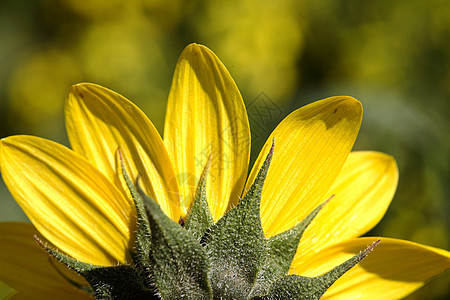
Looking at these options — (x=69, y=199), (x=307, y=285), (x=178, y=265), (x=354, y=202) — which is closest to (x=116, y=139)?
(x=69, y=199)

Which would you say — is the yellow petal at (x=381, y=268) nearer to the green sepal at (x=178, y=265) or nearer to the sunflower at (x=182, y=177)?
the sunflower at (x=182, y=177)

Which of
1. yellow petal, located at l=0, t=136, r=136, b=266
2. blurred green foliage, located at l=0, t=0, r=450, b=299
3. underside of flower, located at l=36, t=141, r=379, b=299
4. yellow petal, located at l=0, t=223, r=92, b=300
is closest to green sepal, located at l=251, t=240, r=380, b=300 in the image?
underside of flower, located at l=36, t=141, r=379, b=299

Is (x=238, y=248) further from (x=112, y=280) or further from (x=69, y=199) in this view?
(x=69, y=199)

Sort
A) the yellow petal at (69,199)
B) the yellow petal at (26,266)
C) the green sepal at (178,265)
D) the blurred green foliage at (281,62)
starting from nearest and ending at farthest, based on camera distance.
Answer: the green sepal at (178,265) → the yellow petal at (69,199) → the yellow petal at (26,266) → the blurred green foliage at (281,62)

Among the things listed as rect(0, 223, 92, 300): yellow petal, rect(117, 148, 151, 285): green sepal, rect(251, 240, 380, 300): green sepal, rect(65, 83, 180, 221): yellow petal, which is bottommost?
rect(0, 223, 92, 300): yellow petal

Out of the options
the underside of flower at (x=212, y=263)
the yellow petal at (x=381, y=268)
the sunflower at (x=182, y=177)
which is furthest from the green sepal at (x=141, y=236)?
the yellow petal at (x=381, y=268)

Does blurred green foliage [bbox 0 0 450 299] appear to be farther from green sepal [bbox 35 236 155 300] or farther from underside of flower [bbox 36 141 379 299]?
green sepal [bbox 35 236 155 300]
